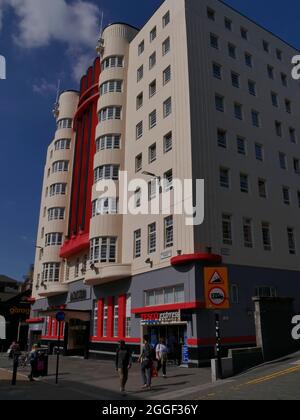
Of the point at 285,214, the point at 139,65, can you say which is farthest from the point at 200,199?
the point at 139,65

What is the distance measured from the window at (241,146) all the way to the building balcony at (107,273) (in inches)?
498

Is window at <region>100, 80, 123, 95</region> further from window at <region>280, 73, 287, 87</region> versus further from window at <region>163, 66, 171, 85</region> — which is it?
window at <region>280, 73, 287, 87</region>

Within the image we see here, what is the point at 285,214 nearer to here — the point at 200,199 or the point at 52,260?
the point at 200,199

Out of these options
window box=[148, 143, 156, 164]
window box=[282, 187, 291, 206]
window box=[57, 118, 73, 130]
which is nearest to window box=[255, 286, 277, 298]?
window box=[282, 187, 291, 206]

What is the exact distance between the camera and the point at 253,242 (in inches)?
1135

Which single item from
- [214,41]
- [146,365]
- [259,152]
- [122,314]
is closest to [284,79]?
[214,41]

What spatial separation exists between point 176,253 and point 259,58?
846 inches

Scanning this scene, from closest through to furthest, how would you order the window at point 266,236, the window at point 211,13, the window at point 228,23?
1. the window at point 266,236
2. the window at point 211,13
3. the window at point 228,23

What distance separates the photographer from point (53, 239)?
4628 cm

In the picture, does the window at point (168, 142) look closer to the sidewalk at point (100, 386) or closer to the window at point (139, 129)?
the window at point (139, 129)

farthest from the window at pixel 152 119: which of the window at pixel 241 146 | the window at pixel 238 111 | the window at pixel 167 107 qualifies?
the window at pixel 241 146

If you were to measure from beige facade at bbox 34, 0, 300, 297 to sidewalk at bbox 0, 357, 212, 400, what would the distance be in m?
7.98

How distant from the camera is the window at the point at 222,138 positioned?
29984mm

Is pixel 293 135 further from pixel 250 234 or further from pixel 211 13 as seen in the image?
pixel 211 13
